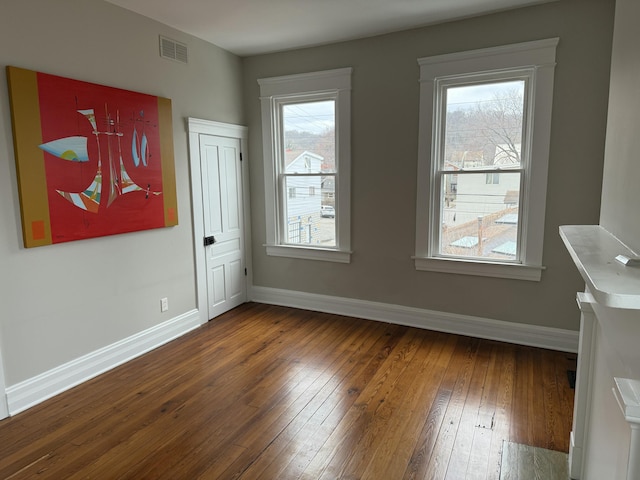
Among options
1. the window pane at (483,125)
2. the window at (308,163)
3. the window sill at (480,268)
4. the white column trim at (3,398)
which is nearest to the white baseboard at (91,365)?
the white column trim at (3,398)

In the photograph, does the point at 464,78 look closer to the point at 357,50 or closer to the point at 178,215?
the point at 357,50

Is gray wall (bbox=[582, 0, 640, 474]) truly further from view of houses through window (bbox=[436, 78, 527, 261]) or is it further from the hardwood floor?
view of houses through window (bbox=[436, 78, 527, 261])

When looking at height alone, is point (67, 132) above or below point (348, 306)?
above

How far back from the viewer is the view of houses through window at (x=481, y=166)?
3.59 metres

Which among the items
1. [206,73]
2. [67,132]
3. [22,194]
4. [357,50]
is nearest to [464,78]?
[357,50]

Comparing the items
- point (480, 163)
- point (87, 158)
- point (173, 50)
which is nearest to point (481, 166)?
point (480, 163)

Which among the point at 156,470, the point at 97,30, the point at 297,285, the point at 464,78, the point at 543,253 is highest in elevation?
the point at 97,30

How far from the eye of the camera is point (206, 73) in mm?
4203

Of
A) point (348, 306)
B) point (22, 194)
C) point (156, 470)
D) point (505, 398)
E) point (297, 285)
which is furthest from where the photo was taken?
point (297, 285)

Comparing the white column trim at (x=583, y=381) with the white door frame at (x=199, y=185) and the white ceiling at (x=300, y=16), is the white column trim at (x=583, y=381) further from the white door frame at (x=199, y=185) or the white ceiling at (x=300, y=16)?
the white door frame at (x=199, y=185)

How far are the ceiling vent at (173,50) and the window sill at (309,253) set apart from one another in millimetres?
2186

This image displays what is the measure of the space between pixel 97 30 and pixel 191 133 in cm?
113

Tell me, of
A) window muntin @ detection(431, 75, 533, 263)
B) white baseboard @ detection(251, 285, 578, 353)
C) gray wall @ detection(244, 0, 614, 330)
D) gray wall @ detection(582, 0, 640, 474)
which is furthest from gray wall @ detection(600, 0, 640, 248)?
white baseboard @ detection(251, 285, 578, 353)

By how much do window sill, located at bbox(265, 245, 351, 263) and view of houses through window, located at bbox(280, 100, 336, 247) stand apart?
0.10 metres
